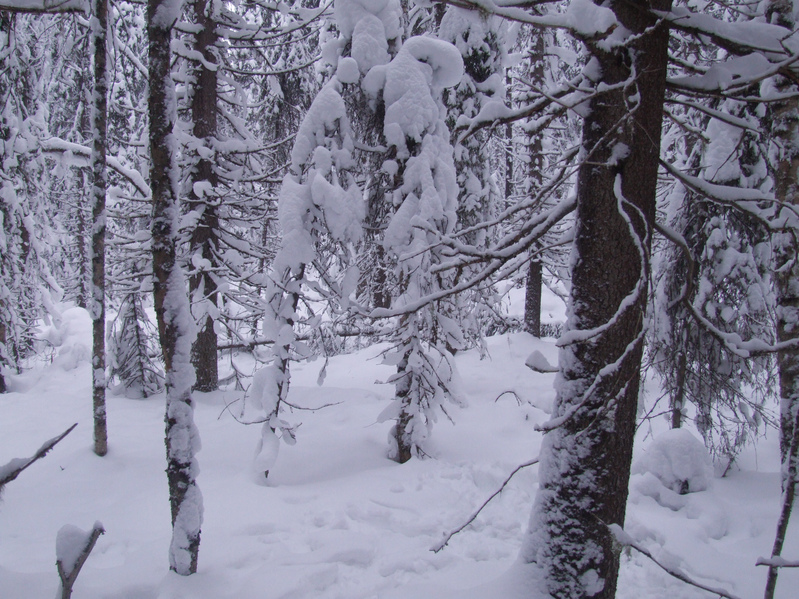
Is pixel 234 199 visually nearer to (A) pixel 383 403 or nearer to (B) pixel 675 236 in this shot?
(A) pixel 383 403

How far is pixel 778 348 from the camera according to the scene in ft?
7.57

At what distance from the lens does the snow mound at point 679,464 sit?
6.60 metres

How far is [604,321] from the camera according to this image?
267 centimetres

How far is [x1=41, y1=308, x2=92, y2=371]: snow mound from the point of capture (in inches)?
545

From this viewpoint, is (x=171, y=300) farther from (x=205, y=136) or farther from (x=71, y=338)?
(x=71, y=338)

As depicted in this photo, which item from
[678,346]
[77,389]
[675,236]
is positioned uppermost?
[675,236]

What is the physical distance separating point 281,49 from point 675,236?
617 inches

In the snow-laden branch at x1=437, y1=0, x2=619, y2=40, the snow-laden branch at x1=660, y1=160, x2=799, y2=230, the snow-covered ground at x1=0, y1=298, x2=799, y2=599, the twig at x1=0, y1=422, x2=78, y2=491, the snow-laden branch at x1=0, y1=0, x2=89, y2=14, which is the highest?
the snow-laden branch at x1=0, y1=0, x2=89, y2=14

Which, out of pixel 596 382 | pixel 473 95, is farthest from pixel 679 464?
pixel 473 95

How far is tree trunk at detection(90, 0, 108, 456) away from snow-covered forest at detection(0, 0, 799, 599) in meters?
0.04

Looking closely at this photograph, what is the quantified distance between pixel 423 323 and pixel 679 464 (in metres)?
4.31

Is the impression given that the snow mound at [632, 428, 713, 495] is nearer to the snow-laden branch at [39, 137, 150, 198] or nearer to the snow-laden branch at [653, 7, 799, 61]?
the snow-laden branch at [653, 7, 799, 61]

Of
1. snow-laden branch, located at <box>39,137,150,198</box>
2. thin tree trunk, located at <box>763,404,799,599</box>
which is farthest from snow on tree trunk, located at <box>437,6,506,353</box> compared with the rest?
thin tree trunk, located at <box>763,404,799,599</box>

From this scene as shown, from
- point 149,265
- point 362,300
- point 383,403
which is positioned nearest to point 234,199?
point 149,265
